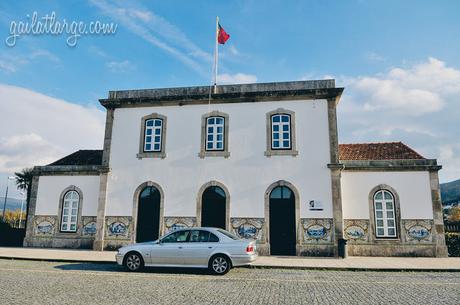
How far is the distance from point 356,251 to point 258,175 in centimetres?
569

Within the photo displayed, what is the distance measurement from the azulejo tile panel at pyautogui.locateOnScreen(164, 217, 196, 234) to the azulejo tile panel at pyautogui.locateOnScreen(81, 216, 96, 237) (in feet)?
13.4

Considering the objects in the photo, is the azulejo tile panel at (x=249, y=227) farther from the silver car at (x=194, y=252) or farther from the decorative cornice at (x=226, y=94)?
the decorative cornice at (x=226, y=94)

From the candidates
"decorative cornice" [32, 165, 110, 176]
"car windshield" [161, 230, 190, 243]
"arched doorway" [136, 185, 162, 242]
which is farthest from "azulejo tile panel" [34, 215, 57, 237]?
"car windshield" [161, 230, 190, 243]

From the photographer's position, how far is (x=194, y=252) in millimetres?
10570

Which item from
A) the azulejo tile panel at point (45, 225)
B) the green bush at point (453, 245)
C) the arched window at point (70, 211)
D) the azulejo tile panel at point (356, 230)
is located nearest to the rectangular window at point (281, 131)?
the azulejo tile panel at point (356, 230)

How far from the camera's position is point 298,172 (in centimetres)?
1602

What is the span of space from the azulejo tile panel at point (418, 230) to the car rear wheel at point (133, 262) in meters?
11.8

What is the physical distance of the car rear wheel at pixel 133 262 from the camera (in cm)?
1090

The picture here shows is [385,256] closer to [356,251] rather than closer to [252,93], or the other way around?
[356,251]

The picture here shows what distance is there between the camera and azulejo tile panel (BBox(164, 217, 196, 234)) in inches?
648

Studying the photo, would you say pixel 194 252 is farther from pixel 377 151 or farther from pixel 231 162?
pixel 377 151

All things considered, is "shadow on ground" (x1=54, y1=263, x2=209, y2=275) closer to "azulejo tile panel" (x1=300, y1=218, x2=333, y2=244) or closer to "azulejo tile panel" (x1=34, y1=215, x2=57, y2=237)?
"azulejo tile panel" (x1=300, y1=218, x2=333, y2=244)

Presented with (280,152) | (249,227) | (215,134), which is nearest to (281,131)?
(280,152)

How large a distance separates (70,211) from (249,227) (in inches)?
386
